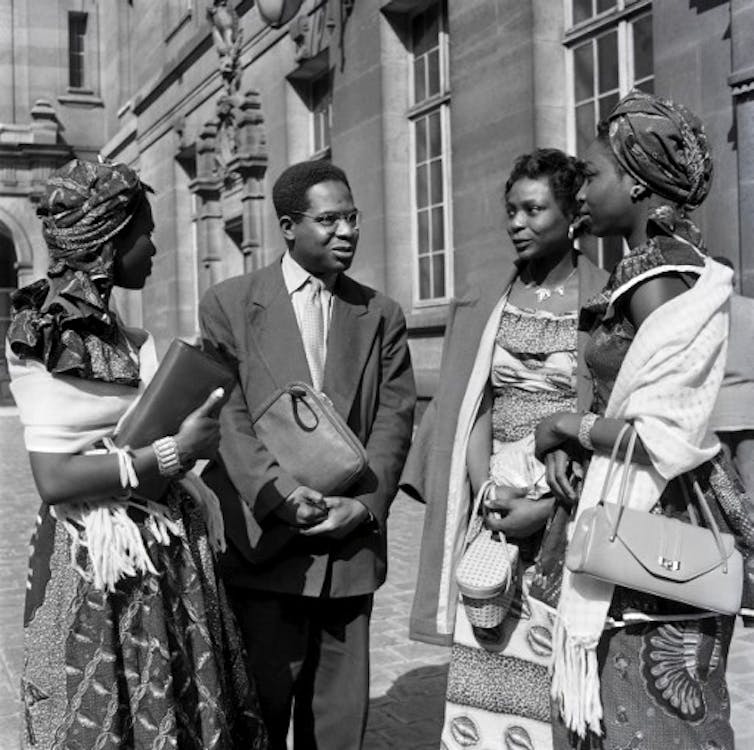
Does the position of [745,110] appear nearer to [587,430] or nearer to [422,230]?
[587,430]

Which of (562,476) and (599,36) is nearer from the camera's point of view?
(562,476)

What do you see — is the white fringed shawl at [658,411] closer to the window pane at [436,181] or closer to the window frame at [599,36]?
the window frame at [599,36]

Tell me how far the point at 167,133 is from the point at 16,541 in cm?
1349

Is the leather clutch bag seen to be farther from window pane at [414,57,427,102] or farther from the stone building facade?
window pane at [414,57,427,102]

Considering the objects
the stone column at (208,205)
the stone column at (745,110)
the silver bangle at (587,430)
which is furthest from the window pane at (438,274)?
the silver bangle at (587,430)

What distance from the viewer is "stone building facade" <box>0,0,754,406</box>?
6762 millimetres

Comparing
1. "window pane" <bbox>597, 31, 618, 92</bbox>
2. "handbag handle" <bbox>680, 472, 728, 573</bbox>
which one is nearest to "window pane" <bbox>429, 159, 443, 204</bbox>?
"window pane" <bbox>597, 31, 618, 92</bbox>

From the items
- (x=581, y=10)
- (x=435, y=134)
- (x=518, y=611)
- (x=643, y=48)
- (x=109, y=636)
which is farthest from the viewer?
(x=435, y=134)

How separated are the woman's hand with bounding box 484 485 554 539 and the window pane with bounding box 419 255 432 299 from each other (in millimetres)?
8252

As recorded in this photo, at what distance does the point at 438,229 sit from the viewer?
1101 centimetres

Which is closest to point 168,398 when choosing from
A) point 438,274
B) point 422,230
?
point 438,274

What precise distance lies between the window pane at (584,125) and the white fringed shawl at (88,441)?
22.5 ft

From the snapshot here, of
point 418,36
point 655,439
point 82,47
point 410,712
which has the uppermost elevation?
point 82,47

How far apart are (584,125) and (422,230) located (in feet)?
9.79
